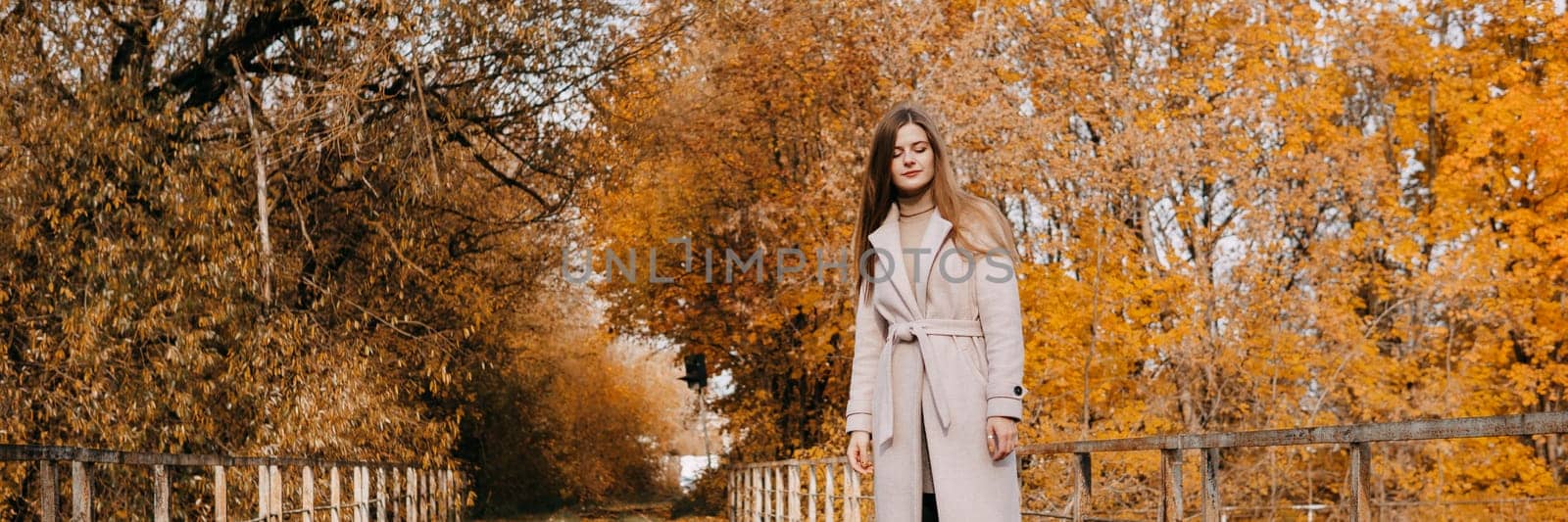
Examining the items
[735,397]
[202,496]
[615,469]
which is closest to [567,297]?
[735,397]

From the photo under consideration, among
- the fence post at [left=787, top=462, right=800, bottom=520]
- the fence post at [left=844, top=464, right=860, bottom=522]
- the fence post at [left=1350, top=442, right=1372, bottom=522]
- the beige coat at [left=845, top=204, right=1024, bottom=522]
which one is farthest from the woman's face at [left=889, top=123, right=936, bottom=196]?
the fence post at [left=787, top=462, right=800, bottom=520]

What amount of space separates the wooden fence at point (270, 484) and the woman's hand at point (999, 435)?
7.00ft

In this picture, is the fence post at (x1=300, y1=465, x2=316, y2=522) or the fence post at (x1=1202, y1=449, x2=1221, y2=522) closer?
the fence post at (x1=1202, y1=449, x2=1221, y2=522)

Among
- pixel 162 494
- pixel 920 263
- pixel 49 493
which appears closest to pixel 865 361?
pixel 920 263

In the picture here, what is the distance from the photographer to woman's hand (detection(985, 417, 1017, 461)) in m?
3.30

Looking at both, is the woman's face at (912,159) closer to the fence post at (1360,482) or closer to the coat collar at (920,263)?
the coat collar at (920,263)

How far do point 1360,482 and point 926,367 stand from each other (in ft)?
3.19

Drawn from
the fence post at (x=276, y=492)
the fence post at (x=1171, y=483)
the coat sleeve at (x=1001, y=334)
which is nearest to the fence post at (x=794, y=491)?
the fence post at (x=276, y=492)

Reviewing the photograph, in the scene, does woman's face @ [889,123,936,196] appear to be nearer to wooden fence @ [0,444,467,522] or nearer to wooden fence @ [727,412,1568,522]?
wooden fence @ [727,412,1568,522]

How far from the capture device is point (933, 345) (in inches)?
133

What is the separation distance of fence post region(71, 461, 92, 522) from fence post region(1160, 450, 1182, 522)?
307 centimetres

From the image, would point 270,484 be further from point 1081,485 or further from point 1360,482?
point 1360,482

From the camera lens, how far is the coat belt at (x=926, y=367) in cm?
335

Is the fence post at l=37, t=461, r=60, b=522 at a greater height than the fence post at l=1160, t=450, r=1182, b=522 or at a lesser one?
greater
